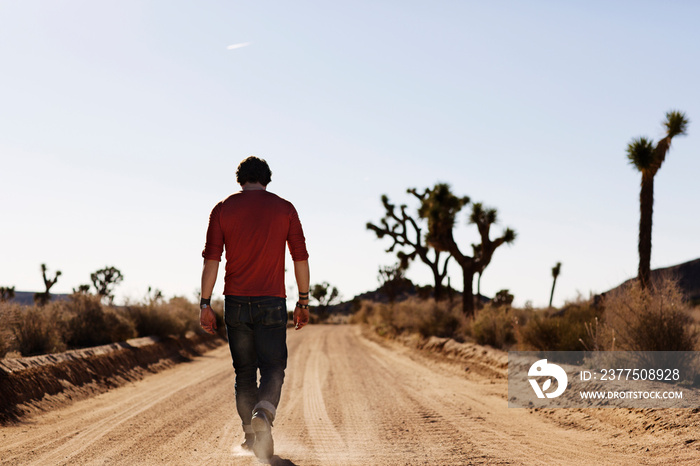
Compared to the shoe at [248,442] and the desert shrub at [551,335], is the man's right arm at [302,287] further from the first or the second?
the desert shrub at [551,335]

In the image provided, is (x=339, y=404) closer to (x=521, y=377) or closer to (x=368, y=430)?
(x=368, y=430)

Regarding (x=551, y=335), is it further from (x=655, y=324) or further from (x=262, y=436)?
(x=262, y=436)

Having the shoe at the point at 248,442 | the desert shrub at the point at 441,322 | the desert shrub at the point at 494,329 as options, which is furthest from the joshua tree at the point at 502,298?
the shoe at the point at 248,442

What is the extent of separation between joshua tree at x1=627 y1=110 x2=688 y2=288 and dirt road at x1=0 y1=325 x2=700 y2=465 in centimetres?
893

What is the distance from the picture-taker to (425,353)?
65.8ft

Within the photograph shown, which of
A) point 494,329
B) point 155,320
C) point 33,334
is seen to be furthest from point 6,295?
point 494,329

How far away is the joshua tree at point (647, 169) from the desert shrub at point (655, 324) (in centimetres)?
882

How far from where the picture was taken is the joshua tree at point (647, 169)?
17578mm

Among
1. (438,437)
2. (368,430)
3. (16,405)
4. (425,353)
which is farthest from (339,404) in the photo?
(425,353)

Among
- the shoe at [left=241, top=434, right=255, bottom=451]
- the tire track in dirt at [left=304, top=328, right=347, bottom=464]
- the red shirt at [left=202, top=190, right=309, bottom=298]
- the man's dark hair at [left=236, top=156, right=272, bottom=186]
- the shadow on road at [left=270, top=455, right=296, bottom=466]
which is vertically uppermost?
the man's dark hair at [left=236, top=156, right=272, bottom=186]

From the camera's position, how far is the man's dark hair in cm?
503

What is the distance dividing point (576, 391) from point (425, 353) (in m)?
11.9

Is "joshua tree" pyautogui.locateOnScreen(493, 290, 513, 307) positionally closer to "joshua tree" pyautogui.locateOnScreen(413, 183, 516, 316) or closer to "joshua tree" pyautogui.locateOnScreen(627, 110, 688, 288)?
"joshua tree" pyautogui.locateOnScreen(413, 183, 516, 316)

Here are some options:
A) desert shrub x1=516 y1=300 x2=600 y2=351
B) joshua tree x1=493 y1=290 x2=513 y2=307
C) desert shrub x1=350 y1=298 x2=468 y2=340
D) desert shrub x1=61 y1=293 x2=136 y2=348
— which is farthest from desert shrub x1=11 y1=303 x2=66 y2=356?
joshua tree x1=493 y1=290 x2=513 y2=307
